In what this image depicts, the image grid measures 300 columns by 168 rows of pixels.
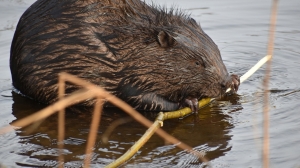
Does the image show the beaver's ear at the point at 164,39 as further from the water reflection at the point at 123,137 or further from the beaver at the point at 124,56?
the water reflection at the point at 123,137

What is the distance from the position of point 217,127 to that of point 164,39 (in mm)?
957

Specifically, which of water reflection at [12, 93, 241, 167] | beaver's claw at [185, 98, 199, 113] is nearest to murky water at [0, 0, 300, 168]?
water reflection at [12, 93, 241, 167]

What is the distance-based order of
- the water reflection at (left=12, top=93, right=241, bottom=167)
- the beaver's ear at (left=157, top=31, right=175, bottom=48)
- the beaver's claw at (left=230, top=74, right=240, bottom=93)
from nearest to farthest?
the water reflection at (left=12, top=93, right=241, bottom=167), the beaver's ear at (left=157, top=31, right=175, bottom=48), the beaver's claw at (left=230, top=74, right=240, bottom=93)

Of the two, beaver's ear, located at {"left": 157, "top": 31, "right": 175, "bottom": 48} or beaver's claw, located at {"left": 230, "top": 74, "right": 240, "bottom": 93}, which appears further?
beaver's claw, located at {"left": 230, "top": 74, "right": 240, "bottom": 93}

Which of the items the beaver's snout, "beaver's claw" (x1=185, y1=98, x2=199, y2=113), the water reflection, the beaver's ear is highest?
the beaver's ear

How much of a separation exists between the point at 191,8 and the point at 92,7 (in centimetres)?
331

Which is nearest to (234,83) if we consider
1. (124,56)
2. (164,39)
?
(164,39)

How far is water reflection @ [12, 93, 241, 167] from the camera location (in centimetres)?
478

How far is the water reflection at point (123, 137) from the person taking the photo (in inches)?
188

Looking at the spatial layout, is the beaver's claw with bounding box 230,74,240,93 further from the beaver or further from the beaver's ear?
the beaver's ear

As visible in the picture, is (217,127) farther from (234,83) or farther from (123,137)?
(123,137)

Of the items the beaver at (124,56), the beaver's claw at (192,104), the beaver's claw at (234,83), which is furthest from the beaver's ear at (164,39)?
the beaver's claw at (234,83)

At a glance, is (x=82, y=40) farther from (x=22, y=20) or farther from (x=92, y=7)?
(x=22, y=20)

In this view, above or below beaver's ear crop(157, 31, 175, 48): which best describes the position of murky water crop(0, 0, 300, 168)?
below
